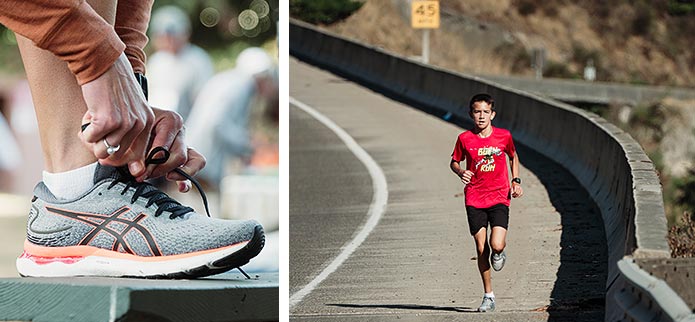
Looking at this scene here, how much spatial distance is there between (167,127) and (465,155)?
3.97 meters

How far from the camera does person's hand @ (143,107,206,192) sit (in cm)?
296

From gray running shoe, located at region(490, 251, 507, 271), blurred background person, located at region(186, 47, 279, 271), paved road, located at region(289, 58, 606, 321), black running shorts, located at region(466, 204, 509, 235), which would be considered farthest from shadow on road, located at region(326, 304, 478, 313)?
blurred background person, located at region(186, 47, 279, 271)

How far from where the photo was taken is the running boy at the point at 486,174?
6.81m

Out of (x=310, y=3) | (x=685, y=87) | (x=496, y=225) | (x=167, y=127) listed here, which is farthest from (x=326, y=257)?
(x=685, y=87)

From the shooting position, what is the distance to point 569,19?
6962 cm

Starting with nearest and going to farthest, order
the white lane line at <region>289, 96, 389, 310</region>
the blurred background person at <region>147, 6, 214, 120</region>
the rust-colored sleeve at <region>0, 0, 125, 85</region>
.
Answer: the rust-colored sleeve at <region>0, 0, 125, 85</region> → the blurred background person at <region>147, 6, 214, 120</region> → the white lane line at <region>289, 96, 389, 310</region>

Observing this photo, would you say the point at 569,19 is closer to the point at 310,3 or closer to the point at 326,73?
the point at 310,3

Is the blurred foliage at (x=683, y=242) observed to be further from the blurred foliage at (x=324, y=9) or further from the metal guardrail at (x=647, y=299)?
the blurred foliage at (x=324, y=9)

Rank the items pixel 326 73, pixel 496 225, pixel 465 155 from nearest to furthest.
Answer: pixel 465 155, pixel 496 225, pixel 326 73

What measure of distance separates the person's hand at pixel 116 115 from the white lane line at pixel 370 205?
7.18 m

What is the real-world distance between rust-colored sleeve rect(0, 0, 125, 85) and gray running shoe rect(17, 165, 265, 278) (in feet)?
0.87

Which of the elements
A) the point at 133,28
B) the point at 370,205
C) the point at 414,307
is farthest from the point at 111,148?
the point at 370,205

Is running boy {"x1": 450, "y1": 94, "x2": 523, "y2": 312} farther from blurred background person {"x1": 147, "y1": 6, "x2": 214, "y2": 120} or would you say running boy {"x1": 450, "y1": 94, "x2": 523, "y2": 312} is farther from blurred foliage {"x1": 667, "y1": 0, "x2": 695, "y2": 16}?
blurred foliage {"x1": 667, "y1": 0, "x2": 695, "y2": 16}

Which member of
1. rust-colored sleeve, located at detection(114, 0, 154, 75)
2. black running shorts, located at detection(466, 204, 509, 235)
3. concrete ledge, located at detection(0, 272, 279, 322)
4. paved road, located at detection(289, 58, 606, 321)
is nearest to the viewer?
concrete ledge, located at detection(0, 272, 279, 322)
